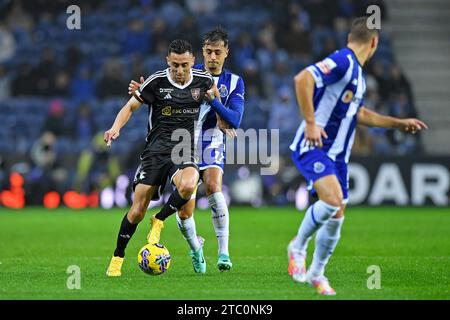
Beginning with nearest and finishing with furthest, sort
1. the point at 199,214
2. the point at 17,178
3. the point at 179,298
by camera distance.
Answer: the point at 179,298, the point at 199,214, the point at 17,178

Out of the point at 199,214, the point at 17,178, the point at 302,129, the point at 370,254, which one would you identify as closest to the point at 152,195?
the point at 302,129

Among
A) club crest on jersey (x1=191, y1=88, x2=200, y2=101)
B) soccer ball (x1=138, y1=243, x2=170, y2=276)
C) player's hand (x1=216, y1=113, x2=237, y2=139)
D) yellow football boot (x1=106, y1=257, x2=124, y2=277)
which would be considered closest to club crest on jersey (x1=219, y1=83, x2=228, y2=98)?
player's hand (x1=216, y1=113, x2=237, y2=139)

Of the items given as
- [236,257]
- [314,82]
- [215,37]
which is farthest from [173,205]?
[314,82]

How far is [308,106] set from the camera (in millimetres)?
7828

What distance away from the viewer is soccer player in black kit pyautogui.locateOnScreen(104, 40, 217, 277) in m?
9.53

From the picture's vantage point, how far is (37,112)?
2328cm

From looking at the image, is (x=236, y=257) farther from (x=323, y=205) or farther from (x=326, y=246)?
(x=323, y=205)

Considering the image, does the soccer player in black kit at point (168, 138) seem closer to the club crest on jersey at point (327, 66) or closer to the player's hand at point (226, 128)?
the player's hand at point (226, 128)

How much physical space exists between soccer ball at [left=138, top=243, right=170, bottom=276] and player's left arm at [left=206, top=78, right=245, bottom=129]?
4.78 feet

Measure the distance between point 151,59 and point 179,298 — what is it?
53.7 feet

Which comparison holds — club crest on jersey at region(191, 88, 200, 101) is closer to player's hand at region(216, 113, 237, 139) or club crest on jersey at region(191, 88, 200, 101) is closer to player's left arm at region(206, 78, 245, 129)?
player's left arm at region(206, 78, 245, 129)

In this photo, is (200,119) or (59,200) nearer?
(200,119)

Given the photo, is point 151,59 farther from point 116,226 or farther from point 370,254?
point 370,254

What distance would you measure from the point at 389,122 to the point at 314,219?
1.11 meters
